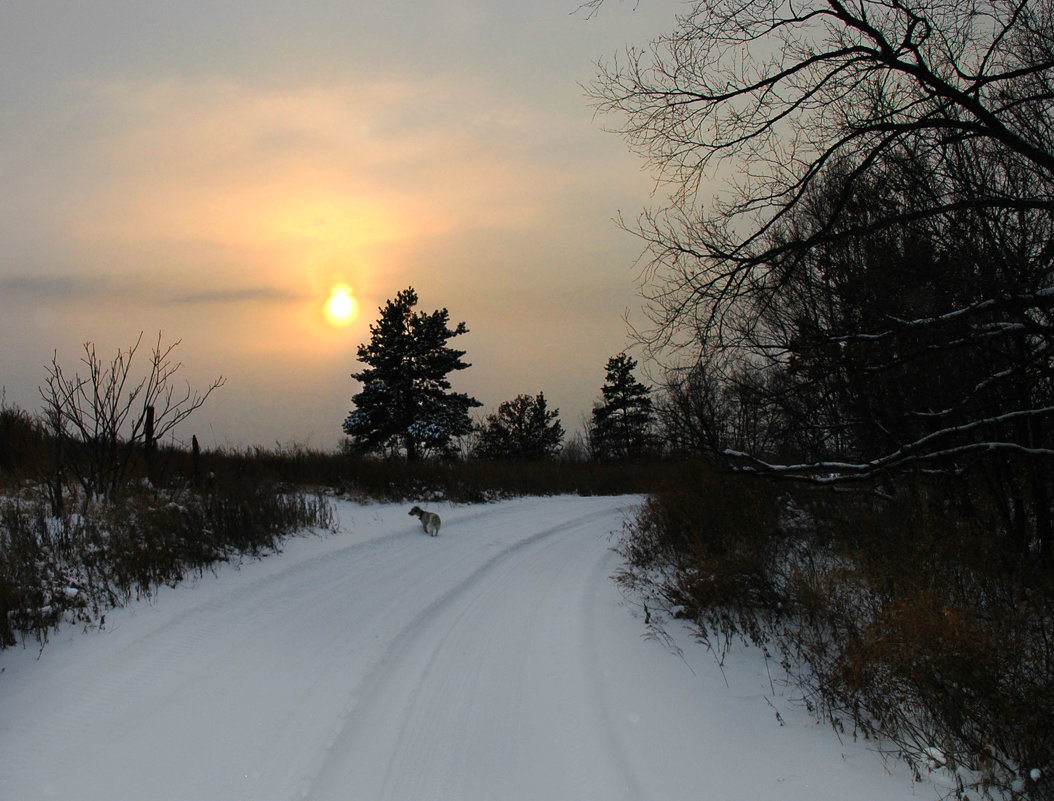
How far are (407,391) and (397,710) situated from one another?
3704 cm

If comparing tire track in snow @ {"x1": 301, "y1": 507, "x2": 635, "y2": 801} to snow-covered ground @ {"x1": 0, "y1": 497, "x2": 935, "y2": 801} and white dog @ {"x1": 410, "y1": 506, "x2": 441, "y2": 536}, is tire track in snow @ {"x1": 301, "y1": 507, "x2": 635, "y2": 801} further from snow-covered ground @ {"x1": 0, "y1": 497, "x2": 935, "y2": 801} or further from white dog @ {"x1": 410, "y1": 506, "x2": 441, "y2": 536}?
white dog @ {"x1": 410, "y1": 506, "x2": 441, "y2": 536}

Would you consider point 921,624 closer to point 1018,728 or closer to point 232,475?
point 1018,728

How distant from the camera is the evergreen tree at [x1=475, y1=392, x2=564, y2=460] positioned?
189 feet

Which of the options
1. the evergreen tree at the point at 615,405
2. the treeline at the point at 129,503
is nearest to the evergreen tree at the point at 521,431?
the evergreen tree at the point at 615,405

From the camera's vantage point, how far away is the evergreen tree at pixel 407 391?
4047 cm

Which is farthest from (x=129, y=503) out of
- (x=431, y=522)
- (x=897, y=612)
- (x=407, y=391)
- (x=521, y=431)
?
(x=521, y=431)

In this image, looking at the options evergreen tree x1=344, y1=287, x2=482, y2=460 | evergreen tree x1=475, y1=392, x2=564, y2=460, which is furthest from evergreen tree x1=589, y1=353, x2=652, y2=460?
evergreen tree x1=344, y1=287, x2=482, y2=460

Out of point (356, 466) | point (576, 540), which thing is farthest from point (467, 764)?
point (356, 466)

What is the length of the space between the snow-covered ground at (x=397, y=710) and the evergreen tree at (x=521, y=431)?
49.4 meters

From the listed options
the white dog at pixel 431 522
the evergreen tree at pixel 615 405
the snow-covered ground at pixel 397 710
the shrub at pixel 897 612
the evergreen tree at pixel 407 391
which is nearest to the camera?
the shrub at pixel 897 612

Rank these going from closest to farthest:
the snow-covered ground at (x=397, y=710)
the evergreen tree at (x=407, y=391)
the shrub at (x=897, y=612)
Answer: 1. the shrub at (x=897, y=612)
2. the snow-covered ground at (x=397, y=710)
3. the evergreen tree at (x=407, y=391)

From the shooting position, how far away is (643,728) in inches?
179

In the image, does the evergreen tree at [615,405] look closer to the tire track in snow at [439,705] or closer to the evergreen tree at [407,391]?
the evergreen tree at [407,391]

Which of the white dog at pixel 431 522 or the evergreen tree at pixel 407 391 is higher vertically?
the evergreen tree at pixel 407 391
